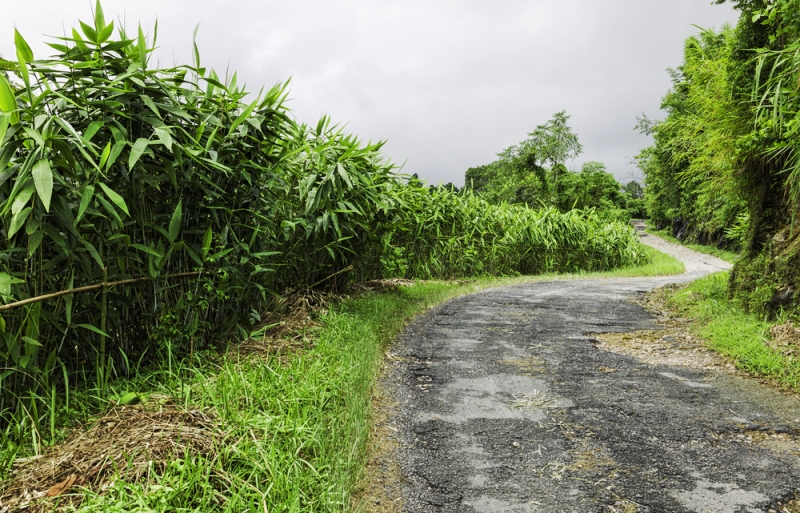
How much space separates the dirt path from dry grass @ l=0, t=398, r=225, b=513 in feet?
2.64

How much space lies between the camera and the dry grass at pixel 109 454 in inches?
57.3

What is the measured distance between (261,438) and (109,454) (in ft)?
1.56

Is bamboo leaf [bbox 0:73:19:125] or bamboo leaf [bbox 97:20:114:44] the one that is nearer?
bamboo leaf [bbox 0:73:19:125]

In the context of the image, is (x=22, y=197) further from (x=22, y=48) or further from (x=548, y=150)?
(x=548, y=150)

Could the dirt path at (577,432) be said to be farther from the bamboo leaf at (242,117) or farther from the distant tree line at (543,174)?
the distant tree line at (543,174)

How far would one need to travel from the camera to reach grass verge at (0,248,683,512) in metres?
1.43

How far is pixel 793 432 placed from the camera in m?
2.32

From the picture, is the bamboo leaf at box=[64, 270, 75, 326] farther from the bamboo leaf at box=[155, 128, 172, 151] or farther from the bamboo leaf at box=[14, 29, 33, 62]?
the bamboo leaf at box=[14, 29, 33, 62]

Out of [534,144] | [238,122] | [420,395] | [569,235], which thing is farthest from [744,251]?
[534,144]

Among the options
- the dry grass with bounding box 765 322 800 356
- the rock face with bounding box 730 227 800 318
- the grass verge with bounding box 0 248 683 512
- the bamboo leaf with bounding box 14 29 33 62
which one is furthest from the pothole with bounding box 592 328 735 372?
the bamboo leaf with bounding box 14 29 33 62

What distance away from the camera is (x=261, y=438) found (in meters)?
1.76

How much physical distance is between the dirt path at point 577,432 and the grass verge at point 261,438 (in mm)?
266

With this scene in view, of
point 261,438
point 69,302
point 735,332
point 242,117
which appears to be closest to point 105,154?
point 69,302

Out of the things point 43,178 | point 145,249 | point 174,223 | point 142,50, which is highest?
point 142,50
